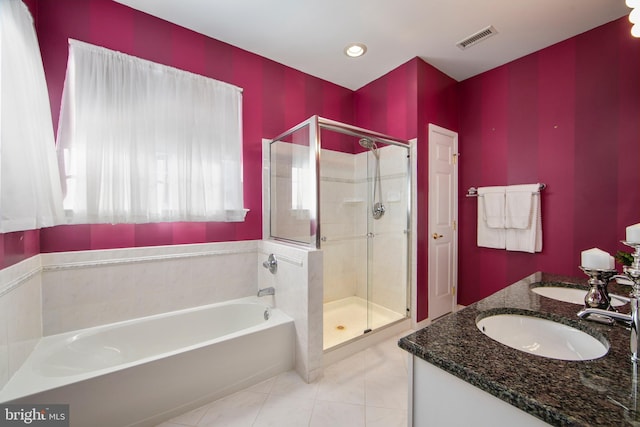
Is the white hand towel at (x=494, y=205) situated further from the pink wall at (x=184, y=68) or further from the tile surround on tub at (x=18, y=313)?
the tile surround on tub at (x=18, y=313)

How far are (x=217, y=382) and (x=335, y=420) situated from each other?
79cm

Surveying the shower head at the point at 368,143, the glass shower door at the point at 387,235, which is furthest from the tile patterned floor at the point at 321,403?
the shower head at the point at 368,143

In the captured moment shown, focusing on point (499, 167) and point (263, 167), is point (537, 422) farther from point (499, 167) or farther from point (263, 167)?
point (499, 167)

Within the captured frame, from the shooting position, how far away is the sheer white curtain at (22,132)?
1.14 meters

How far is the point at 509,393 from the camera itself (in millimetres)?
565

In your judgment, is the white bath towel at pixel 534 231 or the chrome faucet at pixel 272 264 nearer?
the chrome faucet at pixel 272 264

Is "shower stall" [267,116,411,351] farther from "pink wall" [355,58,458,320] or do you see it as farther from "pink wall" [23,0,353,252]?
"pink wall" [23,0,353,252]

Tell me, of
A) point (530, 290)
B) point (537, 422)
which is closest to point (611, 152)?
point (530, 290)

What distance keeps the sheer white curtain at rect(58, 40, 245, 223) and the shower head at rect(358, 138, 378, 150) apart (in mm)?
1192

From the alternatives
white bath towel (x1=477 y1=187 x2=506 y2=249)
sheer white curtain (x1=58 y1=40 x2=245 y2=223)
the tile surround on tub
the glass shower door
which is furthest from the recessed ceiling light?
the tile surround on tub

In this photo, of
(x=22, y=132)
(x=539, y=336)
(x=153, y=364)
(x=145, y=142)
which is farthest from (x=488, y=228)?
(x=22, y=132)

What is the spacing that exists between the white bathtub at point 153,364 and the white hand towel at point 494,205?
7.35 feet

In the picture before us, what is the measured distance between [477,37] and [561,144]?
1.21 metres

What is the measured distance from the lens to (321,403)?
1631 mm
